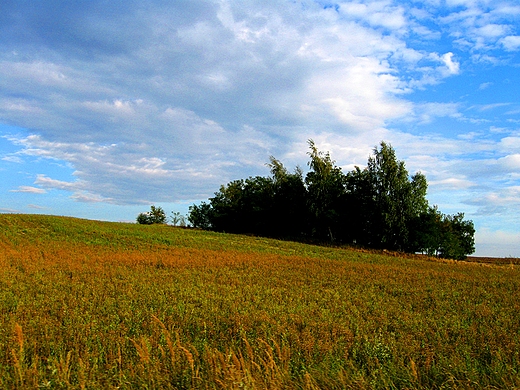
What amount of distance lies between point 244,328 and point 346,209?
4986 cm

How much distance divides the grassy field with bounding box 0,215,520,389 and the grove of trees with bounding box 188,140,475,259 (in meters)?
29.0

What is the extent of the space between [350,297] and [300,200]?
146 feet

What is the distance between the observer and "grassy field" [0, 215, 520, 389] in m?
5.30

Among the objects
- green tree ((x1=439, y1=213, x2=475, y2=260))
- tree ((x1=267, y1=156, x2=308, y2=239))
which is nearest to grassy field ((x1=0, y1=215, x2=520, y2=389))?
tree ((x1=267, y1=156, x2=308, y2=239))

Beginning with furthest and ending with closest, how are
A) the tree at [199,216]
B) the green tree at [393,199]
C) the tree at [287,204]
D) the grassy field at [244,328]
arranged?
the tree at [199,216] < the tree at [287,204] < the green tree at [393,199] < the grassy field at [244,328]

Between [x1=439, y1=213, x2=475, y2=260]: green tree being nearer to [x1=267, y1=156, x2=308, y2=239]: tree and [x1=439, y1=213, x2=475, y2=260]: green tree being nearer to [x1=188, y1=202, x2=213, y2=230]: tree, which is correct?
[x1=267, y1=156, x2=308, y2=239]: tree

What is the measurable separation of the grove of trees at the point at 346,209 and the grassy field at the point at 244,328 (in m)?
29.0

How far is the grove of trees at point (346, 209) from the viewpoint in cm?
5094

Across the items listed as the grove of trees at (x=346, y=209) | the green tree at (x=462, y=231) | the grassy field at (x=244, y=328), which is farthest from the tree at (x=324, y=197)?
the grassy field at (x=244, y=328)

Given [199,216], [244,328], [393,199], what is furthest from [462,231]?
[244,328]

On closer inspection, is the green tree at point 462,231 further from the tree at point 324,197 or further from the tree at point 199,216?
the tree at point 199,216

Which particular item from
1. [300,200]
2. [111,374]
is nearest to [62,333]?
[111,374]

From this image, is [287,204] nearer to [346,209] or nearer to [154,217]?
[346,209]

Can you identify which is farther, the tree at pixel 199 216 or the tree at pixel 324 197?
the tree at pixel 199 216
